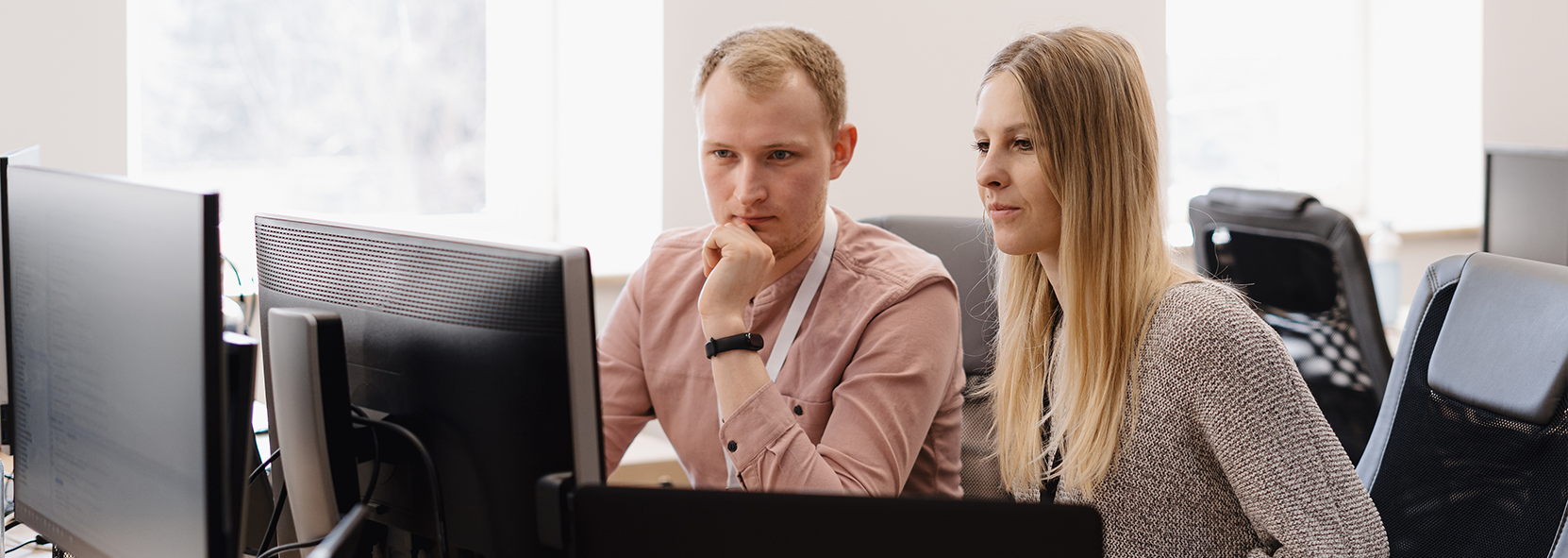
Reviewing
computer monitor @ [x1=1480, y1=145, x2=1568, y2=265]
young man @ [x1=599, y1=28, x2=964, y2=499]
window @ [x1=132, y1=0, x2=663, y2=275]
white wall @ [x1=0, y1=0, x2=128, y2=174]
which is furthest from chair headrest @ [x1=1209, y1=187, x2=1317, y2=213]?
white wall @ [x1=0, y1=0, x2=128, y2=174]

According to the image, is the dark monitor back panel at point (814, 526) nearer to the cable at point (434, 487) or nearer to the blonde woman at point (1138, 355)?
the cable at point (434, 487)

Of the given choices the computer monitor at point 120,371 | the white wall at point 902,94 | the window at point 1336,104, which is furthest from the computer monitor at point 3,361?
the window at point 1336,104

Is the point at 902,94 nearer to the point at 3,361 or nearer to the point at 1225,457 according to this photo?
the point at 1225,457

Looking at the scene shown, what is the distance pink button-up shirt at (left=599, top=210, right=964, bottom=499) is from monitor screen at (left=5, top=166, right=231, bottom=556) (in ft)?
1.58

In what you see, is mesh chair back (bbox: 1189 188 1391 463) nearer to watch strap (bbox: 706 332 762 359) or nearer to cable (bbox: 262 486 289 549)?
watch strap (bbox: 706 332 762 359)

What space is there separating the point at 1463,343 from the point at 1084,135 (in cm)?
48

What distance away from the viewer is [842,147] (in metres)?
1.43

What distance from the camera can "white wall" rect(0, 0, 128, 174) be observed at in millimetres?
2174

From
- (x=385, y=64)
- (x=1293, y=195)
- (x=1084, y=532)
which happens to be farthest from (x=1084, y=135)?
(x=385, y=64)

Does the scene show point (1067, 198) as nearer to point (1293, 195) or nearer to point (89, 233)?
point (89, 233)

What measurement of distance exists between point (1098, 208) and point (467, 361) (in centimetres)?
62

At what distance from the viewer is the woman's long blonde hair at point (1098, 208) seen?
1.09 m

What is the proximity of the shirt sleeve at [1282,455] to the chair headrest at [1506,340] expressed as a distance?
0.22 metres

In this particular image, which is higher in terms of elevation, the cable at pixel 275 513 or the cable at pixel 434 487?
the cable at pixel 434 487
